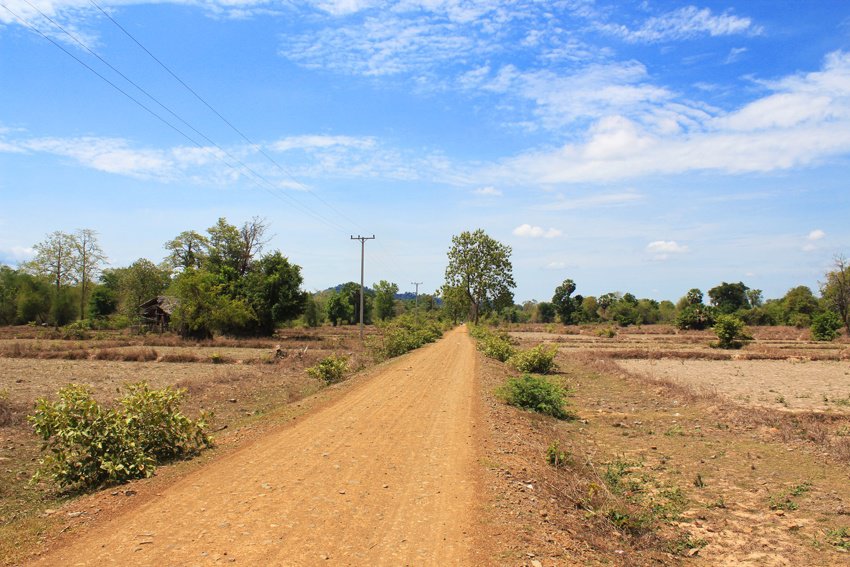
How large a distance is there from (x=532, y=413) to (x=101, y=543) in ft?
39.8

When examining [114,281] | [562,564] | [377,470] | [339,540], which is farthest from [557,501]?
[114,281]

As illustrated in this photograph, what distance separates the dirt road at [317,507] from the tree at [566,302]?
120 meters

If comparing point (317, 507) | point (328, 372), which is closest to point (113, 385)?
point (328, 372)

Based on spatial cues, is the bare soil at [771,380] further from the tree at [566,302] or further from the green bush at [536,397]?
the tree at [566,302]

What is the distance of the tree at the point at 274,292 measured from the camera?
62.3 metres

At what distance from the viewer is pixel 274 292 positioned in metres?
63.3

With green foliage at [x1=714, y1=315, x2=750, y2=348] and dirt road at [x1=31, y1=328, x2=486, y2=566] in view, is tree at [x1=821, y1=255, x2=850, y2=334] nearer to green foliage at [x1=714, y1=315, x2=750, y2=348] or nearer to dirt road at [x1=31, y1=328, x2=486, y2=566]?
green foliage at [x1=714, y1=315, x2=750, y2=348]

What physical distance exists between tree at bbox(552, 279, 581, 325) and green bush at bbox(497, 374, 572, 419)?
366ft

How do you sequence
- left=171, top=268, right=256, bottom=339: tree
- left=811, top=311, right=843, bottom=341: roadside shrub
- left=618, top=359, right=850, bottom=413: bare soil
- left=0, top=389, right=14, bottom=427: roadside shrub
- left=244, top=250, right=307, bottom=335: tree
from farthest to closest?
left=244, top=250, right=307, bottom=335: tree, left=811, top=311, right=843, bottom=341: roadside shrub, left=171, top=268, right=256, bottom=339: tree, left=618, top=359, right=850, bottom=413: bare soil, left=0, top=389, right=14, bottom=427: roadside shrub

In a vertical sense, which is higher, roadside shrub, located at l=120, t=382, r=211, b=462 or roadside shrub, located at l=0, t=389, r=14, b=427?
roadside shrub, located at l=120, t=382, r=211, b=462

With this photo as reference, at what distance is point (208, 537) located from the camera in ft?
19.7

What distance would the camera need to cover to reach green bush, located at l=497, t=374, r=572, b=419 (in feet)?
53.8

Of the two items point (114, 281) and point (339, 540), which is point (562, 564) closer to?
point (339, 540)

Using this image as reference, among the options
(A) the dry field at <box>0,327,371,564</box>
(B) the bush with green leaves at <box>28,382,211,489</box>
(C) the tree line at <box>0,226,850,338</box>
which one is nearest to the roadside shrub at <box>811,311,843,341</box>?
(C) the tree line at <box>0,226,850,338</box>
